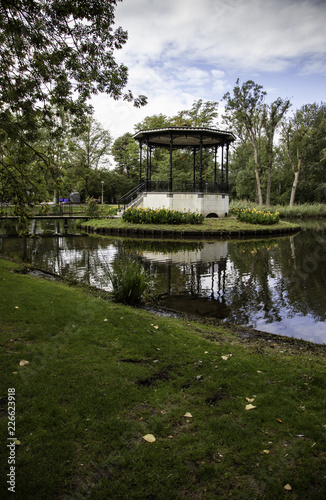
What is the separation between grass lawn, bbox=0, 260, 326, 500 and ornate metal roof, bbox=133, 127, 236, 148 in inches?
841

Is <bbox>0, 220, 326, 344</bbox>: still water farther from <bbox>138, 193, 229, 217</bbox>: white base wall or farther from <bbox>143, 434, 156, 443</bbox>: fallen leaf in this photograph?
<bbox>138, 193, 229, 217</bbox>: white base wall

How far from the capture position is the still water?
7.19 m

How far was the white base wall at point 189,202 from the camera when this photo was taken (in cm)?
2597

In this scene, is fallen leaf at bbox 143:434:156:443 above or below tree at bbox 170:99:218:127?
below

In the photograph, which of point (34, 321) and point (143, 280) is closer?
point (34, 321)

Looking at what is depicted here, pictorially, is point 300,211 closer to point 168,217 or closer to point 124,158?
point 168,217

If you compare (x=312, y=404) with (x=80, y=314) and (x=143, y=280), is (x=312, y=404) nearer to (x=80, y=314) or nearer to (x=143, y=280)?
(x=80, y=314)

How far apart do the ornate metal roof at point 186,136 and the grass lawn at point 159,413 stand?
21.4 m

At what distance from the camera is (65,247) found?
1672 cm

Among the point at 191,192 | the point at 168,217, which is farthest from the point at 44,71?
the point at 191,192

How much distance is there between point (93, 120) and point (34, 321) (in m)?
41.3

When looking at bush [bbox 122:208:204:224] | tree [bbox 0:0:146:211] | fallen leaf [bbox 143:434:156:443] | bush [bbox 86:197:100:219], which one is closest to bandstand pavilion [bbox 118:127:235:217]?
bush [bbox 122:208:204:224]

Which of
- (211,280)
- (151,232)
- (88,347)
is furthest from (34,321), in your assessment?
(151,232)

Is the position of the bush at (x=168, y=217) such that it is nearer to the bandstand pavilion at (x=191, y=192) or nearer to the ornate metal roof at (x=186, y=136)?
the bandstand pavilion at (x=191, y=192)
